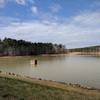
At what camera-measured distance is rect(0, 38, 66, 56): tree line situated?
391ft

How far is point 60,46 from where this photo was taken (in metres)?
168

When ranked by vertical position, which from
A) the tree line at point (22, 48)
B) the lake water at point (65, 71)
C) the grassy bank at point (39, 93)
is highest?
the tree line at point (22, 48)

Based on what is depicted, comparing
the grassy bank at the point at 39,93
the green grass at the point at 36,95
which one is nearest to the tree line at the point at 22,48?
the grassy bank at the point at 39,93

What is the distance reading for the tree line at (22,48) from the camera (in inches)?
4695

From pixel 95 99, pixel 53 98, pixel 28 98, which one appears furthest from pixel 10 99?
pixel 95 99

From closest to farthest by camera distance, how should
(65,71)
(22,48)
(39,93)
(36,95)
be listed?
1. (36,95)
2. (39,93)
3. (65,71)
4. (22,48)

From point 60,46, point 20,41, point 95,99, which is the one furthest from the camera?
point 60,46

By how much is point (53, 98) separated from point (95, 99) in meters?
2.63

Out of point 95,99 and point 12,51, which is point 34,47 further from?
point 95,99

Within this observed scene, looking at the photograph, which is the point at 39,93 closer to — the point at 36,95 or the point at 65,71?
the point at 36,95

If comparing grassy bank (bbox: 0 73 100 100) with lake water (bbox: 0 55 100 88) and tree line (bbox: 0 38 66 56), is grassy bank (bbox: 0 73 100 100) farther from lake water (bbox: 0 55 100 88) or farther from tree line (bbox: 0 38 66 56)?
tree line (bbox: 0 38 66 56)

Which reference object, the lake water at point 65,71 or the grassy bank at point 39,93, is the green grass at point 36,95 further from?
the lake water at point 65,71

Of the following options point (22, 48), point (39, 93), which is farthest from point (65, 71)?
point (22, 48)

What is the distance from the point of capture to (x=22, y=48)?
411ft
